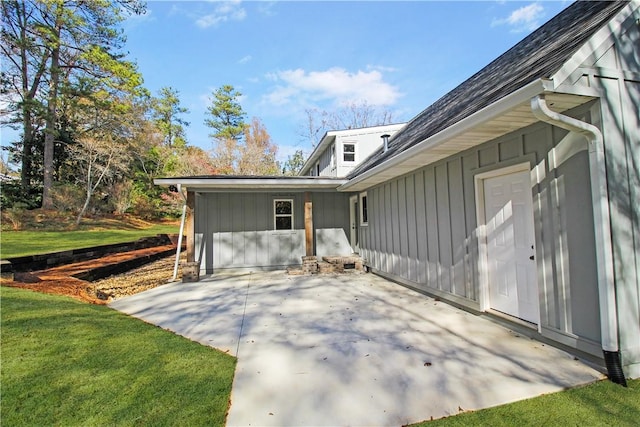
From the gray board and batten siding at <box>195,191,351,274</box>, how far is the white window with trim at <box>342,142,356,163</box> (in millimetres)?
3483

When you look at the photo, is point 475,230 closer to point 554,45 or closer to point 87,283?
point 554,45

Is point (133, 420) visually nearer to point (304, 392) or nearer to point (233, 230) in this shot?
point (304, 392)

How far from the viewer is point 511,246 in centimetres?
389

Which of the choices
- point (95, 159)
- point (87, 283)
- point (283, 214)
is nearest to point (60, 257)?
point (87, 283)

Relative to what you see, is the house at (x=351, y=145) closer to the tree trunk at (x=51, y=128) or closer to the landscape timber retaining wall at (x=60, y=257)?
the landscape timber retaining wall at (x=60, y=257)

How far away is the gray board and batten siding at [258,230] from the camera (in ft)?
29.7

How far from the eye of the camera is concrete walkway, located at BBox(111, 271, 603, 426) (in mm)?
2318

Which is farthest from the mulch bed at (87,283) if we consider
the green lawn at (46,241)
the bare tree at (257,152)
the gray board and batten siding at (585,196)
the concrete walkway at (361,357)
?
the bare tree at (257,152)

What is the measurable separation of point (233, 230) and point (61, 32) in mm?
19355

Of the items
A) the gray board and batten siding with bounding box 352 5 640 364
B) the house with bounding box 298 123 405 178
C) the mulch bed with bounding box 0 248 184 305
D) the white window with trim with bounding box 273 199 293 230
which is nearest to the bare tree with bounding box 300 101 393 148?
the house with bounding box 298 123 405 178

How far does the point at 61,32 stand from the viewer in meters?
18.4

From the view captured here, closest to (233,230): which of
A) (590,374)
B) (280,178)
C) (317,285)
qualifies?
(280,178)

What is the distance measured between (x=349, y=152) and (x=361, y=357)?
35.7ft

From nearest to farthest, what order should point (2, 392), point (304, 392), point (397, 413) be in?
point (397, 413) < point (2, 392) < point (304, 392)
